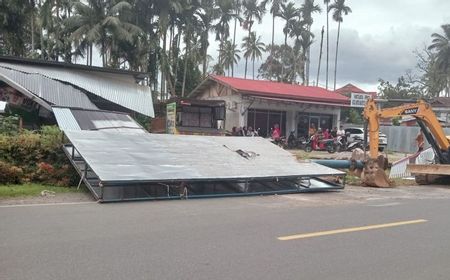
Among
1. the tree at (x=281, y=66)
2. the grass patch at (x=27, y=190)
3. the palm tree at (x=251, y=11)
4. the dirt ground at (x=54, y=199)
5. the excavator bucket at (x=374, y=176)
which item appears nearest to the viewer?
the dirt ground at (x=54, y=199)

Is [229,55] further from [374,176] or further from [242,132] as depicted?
[374,176]

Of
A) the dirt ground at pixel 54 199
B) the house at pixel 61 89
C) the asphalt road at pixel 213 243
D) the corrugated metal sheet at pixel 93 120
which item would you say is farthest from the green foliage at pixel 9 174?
the house at pixel 61 89

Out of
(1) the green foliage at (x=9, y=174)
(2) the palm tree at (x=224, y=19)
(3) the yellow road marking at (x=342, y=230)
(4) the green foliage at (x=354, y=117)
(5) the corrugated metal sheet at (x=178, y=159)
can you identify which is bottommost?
(3) the yellow road marking at (x=342, y=230)

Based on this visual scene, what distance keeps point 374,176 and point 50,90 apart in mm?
13979

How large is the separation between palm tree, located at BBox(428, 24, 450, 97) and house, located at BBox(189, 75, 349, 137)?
28.5 metres

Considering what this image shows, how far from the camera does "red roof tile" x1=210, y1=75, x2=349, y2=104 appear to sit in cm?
3569

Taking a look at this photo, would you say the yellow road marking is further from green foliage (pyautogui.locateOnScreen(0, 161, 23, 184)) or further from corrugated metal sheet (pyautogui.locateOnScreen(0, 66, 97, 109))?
corrugated metal sheet (pyautogui.locateOnScreen(0, 66, 97, 109))

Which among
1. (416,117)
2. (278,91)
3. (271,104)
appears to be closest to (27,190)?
(416,117)

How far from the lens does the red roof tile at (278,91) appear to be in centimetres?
3569

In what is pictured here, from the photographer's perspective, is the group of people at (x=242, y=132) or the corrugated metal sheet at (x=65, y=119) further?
the group of people at (x=242, y=132)

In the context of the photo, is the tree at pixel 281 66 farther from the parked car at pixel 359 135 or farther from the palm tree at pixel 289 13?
the parked car at pixel 359 135

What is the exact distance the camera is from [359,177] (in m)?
18.1

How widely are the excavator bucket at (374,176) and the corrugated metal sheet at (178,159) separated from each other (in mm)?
2253

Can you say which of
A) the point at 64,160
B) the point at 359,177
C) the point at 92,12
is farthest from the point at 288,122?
the point at 64,160
